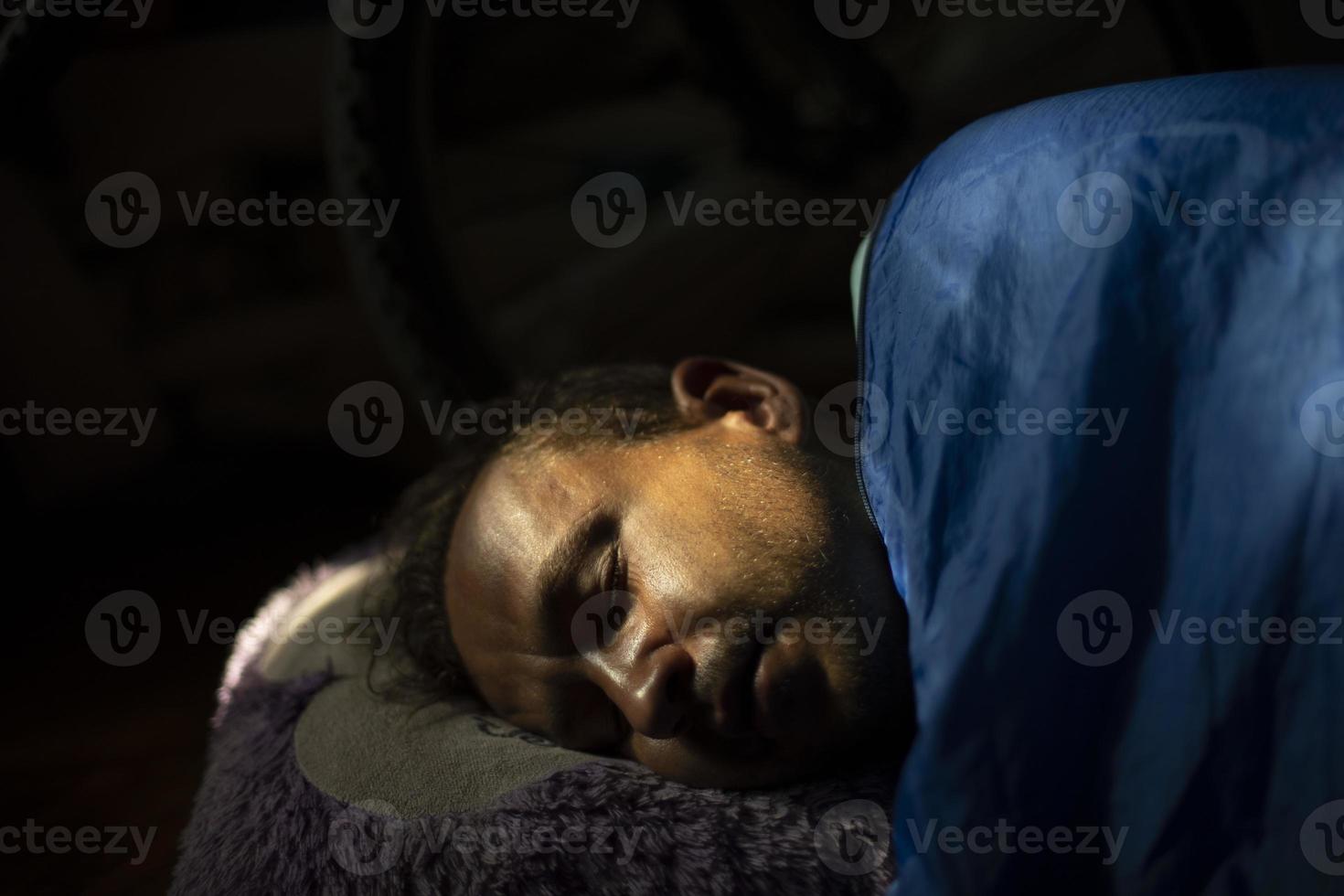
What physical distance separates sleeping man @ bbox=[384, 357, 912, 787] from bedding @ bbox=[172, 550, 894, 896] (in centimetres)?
3

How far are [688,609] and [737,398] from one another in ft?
0.84

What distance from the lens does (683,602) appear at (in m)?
0.66

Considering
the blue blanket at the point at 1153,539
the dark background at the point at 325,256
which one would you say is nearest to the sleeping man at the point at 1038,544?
the blue blanket at the point at 1153,539

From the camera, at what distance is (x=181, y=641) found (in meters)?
1.22

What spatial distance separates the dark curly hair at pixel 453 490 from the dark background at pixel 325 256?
124 millimetres

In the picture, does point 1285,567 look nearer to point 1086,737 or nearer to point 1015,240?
point 1086,737

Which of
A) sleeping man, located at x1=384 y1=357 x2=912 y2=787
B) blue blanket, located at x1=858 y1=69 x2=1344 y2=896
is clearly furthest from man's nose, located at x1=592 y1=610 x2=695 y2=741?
blue blanket, located at x1=858 y1=69 x2=1344 y2=896

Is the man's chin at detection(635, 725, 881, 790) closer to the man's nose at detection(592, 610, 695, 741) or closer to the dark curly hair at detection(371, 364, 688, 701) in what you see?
the man's nose at detection(592, 610, 695, 741)

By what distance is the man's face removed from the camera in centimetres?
65

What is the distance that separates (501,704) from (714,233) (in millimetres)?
864

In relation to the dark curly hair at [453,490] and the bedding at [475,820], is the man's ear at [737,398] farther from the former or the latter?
the bedding at [475,820]

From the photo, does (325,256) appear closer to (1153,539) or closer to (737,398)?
(737,398)

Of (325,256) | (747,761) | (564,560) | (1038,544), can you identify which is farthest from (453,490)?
(325,256)

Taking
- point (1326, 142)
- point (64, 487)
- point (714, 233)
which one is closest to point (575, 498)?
point (1326, 142)
